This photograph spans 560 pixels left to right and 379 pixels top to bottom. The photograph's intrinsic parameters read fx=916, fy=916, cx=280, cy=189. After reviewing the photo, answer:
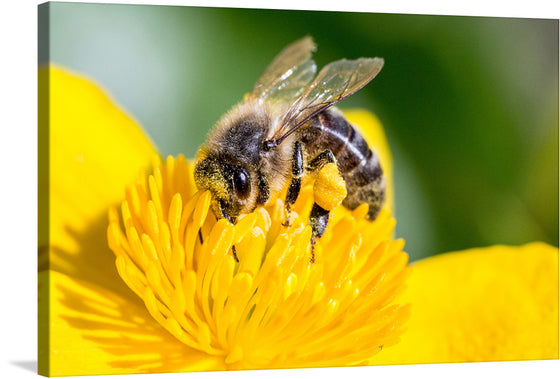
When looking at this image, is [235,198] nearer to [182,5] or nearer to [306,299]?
[306,299]

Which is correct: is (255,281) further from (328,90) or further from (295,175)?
(328,90)

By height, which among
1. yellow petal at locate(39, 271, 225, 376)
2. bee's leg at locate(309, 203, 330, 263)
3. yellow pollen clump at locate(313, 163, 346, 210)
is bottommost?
yellow petal at locate(39, 271, 225, 376)

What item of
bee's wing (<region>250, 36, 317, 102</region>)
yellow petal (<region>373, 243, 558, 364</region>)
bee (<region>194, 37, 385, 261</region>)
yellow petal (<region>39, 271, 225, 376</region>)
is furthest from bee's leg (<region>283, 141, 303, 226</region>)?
yellow petal (<region>373, 243, 558, 364</region>)

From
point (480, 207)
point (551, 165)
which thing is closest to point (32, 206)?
point (480, 207)

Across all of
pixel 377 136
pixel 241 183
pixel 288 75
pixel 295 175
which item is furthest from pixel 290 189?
pixel 377 136

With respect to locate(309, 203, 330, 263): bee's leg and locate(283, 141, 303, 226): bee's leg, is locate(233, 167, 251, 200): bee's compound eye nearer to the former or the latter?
locate(283, 141, 303, 226): bee's leg

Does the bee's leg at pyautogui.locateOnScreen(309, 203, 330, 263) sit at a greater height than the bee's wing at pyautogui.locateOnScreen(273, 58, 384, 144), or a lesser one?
lesser

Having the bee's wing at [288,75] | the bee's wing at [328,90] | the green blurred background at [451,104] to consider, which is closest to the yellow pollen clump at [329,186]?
the bee's wing at [328,90]
